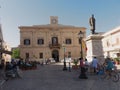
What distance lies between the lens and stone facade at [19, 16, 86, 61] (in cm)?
6225

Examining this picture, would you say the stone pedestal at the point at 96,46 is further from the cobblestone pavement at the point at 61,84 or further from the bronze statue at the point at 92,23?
the cobblestone pavement at the point at 61,84

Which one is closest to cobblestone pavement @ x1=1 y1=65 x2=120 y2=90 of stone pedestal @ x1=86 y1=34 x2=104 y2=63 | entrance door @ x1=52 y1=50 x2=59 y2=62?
stone pedestal @ x1=86 y1=34 x2=104 y2=63

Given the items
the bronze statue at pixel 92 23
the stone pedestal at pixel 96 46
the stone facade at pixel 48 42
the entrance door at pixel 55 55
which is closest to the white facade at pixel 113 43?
the stone facade at pixel 48 42

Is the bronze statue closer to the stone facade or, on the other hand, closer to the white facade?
the white facade

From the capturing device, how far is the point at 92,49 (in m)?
21.2

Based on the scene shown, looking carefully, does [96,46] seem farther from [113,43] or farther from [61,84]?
[113,43]

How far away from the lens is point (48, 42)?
63.4 meters

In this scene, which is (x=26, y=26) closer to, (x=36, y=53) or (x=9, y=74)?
(x=36, y=53)

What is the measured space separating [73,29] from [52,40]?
6.14 metres

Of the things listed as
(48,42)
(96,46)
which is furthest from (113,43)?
(96,46)

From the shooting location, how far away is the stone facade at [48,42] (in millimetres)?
62250

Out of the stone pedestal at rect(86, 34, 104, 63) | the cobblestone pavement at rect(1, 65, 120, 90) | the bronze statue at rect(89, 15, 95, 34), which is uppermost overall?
the bronze statue at rect(89, 15, 95, 34)

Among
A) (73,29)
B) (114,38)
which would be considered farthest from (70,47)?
(114,38)

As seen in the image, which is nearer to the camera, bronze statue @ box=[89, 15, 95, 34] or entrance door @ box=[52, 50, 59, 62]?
bronze statue @ box=[89, 15, 95, 34]
